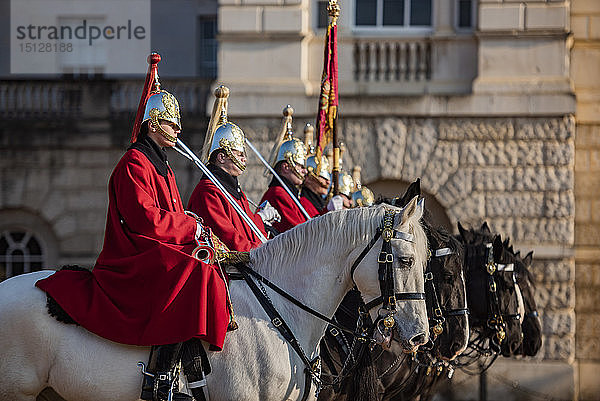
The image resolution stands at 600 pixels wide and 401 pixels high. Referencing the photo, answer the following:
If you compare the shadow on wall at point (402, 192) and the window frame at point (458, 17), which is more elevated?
the window frame at point (458, 17)

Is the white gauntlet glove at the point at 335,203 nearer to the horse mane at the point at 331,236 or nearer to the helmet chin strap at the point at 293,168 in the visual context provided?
the helmet chin strap at the point at 293,168

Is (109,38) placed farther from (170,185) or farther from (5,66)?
(170,185)

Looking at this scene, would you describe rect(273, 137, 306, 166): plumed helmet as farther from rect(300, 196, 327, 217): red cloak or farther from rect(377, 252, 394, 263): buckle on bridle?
rect(377, 252, 394, 263): buckle on bridle

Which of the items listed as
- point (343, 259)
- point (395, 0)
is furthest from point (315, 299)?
point (395, 0)

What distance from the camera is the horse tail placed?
6762 millimetres

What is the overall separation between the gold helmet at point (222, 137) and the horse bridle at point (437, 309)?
1498mm

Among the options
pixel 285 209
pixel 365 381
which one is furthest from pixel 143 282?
pixel 285 209

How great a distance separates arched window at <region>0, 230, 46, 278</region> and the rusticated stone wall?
360 cm

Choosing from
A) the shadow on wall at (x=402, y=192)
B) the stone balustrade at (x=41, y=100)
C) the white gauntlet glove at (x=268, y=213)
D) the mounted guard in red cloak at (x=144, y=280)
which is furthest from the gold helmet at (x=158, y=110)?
the stone balustrade at (x=41, y=100)

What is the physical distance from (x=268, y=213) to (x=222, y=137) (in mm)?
1223

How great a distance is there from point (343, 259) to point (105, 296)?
1.32 meters

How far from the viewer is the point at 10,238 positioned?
1582 centimetres

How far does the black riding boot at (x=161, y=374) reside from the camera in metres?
5.60

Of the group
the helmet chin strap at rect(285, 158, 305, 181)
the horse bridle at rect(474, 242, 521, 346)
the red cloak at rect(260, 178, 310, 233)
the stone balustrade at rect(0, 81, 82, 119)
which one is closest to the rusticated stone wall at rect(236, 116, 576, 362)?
the stone balustrade at rect(0, 81, 82, 119)
